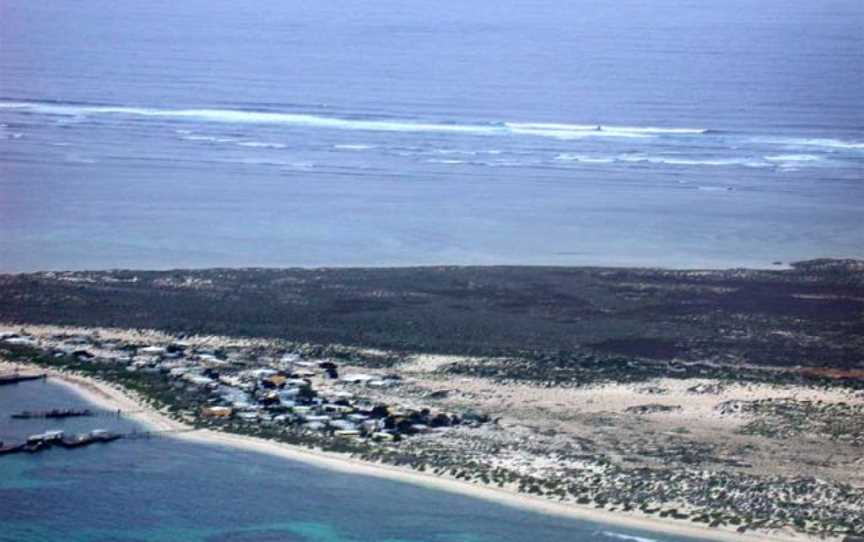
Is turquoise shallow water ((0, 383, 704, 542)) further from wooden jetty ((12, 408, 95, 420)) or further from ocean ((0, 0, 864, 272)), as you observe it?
ocean ((0, 0, 864, 272))

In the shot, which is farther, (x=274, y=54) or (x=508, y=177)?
(x=274, y=54)

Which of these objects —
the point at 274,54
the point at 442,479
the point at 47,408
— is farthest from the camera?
the point at 274,54

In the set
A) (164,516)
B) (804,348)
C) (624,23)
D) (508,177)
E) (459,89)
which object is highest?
(624,23)

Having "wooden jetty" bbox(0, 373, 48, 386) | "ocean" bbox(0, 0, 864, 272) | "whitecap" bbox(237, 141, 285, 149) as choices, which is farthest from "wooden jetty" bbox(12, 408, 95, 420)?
"whitecap" bbox(237, 141, 285, 149)

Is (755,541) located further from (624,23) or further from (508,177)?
(624,23)

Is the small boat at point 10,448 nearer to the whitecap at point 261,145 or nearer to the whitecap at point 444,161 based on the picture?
the whitecap at point 444,161

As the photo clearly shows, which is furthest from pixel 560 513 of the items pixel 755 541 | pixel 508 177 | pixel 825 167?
pixel 825 167

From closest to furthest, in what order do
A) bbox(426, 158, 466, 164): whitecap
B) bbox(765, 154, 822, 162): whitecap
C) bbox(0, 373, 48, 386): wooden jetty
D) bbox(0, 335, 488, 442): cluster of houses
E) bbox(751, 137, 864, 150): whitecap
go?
bbox(0, 335, 488, 442): cluster of houses < bbox(0, 373, 48, 386): wooden jetty < bbox(426, 158, 466, 164): whitecap < bbox(765, 154, 822, 162): whitecap < bbox(751, 137, 864, 150): whitecap
